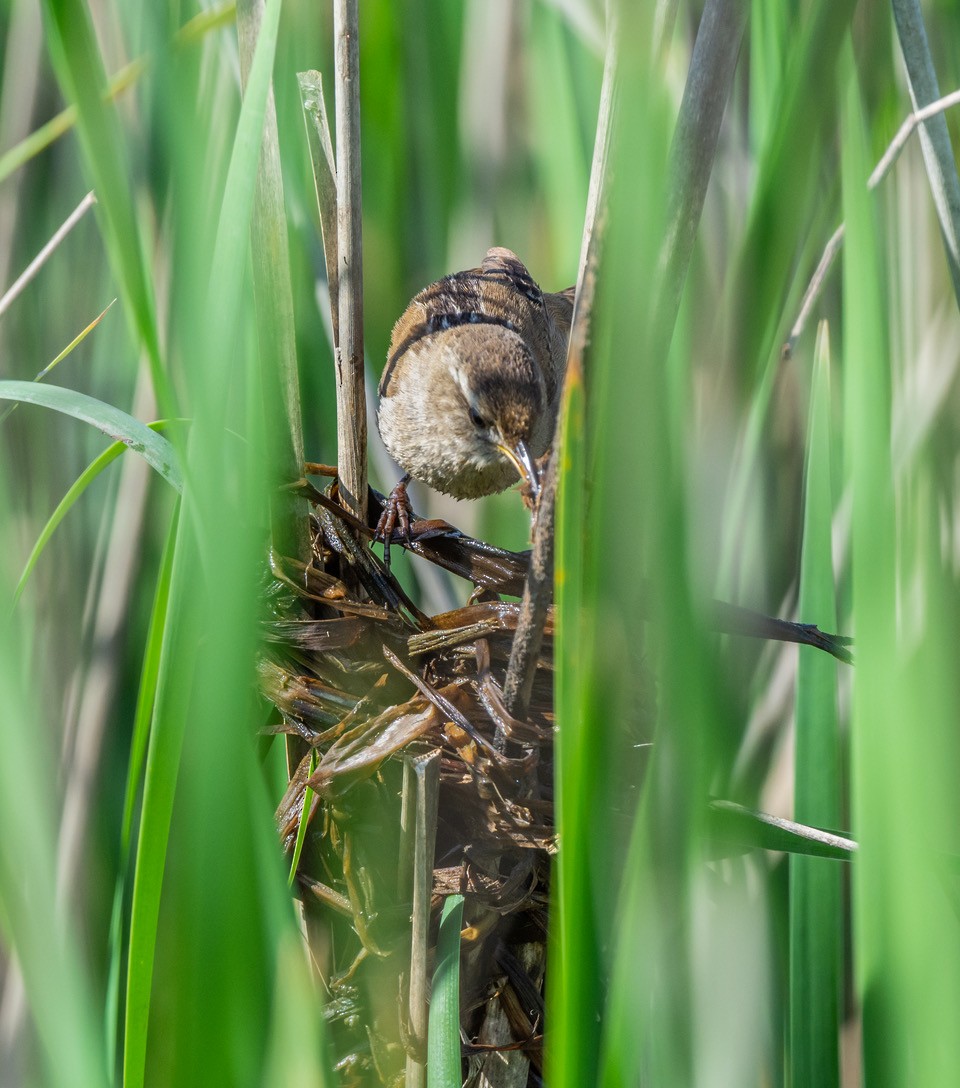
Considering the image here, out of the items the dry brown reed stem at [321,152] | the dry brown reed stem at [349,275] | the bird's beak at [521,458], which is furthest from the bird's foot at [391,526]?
the bird's beak at [521,458]

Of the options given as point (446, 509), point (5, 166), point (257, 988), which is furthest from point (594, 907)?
point (446, 509)

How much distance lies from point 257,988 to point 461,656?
0.31 metres

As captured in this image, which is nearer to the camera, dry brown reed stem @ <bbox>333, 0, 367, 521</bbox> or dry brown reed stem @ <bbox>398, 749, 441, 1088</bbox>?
dry brown reed stem @ <bbox>398, 749, 441, 1088</bbox>

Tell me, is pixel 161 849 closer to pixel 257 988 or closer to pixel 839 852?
pixel 257 988

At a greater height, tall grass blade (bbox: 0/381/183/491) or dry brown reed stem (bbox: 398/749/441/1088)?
tall grass blade (bbox: 0/381/183/491)

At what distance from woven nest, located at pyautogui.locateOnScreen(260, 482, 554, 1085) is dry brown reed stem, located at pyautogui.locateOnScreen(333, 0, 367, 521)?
0.09 m

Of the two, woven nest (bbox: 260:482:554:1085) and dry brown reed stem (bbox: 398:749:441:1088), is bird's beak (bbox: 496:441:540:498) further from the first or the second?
dry brown reed stem (bbox: 398:749:441:1088)

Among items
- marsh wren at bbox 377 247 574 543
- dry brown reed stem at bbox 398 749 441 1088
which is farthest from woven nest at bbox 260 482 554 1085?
marsh wren at bbox 377 247 574 543

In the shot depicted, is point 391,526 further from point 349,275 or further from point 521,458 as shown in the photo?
point 521,458

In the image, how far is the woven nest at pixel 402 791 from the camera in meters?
0.78

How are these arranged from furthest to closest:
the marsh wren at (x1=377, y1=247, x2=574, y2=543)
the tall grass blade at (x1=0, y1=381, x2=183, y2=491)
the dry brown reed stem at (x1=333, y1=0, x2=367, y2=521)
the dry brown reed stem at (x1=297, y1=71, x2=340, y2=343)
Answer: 1. the marsh wren at (x1=377, y1=247, x2=574, y2=543)
2. the dry brown reed stem at (x1=297, y1=71, x2=340, y2=343)
3. the dry brown reed stem at (x1=333, y1=0, x2=367, y2=521)
4. the tall grass blade at (x1=0, y1=381, x2=183, y2=491)

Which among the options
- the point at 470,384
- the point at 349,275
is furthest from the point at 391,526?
the point at 470,384

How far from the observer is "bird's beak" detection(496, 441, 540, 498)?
4.60 ft

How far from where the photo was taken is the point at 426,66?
4.80 ft
